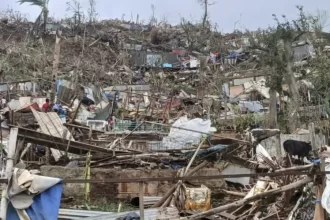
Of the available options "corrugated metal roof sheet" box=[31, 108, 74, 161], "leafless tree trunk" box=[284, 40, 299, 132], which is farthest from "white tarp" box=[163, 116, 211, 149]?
"leafless tree trunk" box=[284, 40, 299, 132]

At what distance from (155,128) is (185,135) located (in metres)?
1.25

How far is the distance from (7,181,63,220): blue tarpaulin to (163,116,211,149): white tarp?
6.14 m

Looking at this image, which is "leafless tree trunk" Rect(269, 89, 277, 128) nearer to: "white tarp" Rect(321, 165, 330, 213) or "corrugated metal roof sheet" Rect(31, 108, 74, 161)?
"corrugated metal roof sheet" Rect(31, 108, 74, 161)

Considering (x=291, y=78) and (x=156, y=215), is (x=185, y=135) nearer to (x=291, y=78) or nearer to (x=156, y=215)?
(x=156, y=215)

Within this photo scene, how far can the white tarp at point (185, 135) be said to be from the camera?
419 inches

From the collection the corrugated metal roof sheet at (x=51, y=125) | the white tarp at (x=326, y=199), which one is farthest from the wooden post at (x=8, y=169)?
the corrugated metal roof sheet at (x=51, y=125)

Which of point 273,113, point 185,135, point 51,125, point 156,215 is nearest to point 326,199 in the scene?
point 156,215

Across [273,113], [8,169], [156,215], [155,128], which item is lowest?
[156,215]

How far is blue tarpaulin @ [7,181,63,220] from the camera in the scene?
4105mm

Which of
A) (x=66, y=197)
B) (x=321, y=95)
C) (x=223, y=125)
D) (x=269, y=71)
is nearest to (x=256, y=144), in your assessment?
(x=66, y=197)

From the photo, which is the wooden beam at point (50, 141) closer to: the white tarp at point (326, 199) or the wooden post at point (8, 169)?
the wooden post at point (8, 169)

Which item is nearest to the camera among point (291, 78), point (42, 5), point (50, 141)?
point (50, 141)

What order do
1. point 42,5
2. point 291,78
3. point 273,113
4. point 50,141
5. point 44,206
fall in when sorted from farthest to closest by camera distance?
point 42,5 → point 291,78 → point 273,113 → point 50,141 → point 44,206

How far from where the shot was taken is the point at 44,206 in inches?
162
